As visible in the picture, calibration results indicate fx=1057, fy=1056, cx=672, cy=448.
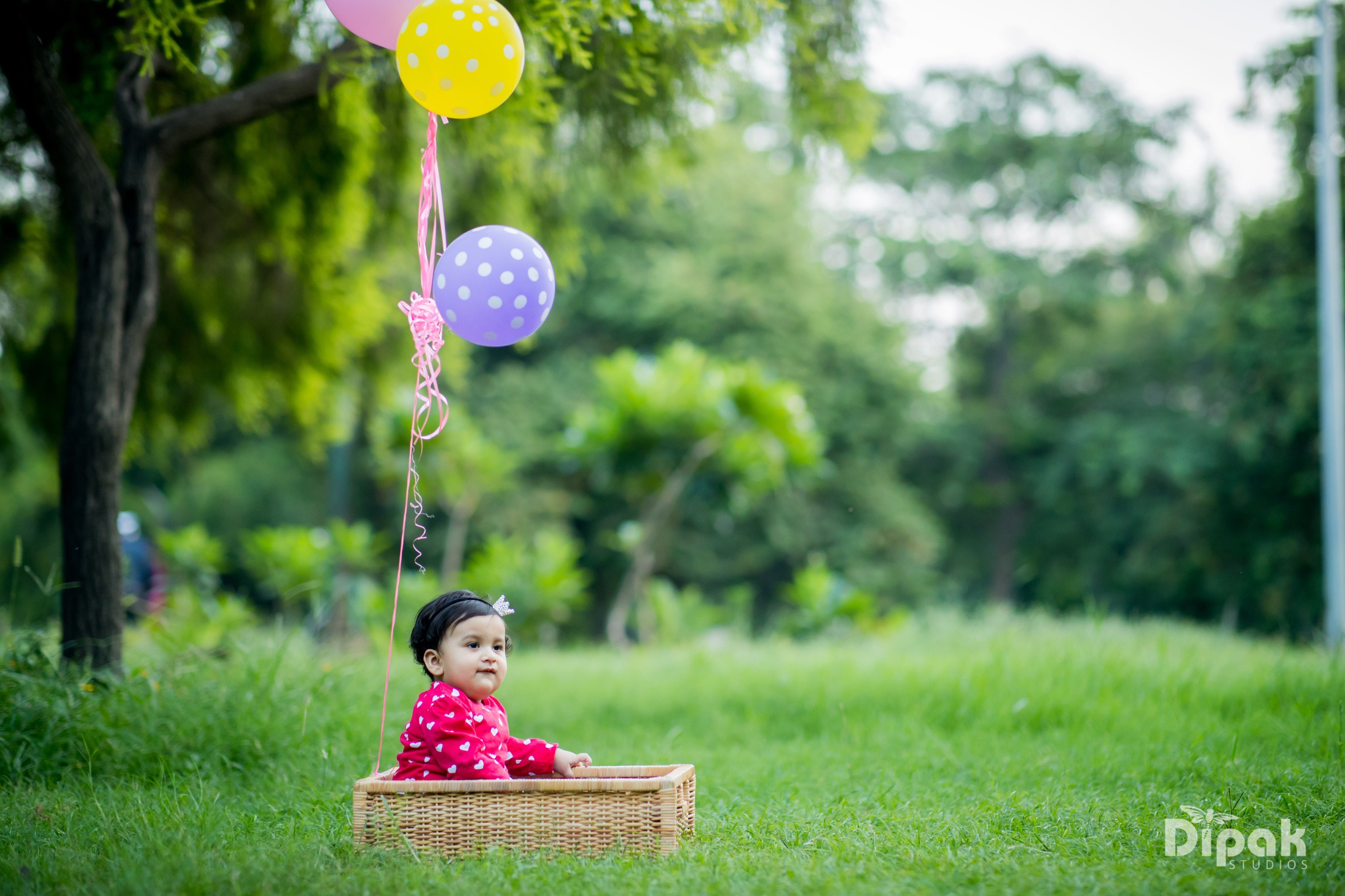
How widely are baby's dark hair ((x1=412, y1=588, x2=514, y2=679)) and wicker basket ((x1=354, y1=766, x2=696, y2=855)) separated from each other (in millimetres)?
424

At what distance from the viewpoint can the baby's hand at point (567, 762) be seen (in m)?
3.44

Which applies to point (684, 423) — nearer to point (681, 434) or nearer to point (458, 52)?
point (681, 434)

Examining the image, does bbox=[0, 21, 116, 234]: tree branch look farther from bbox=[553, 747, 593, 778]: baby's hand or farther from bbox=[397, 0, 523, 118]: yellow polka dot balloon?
bbox=[553, 747, 593, 778]: baby's hand

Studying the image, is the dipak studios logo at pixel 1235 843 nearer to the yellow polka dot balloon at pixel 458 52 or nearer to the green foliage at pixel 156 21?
the yellow polka dot balloon at pixel 458 52

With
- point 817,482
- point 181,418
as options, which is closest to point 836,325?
point 817,482

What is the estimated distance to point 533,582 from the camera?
1229 centimetres

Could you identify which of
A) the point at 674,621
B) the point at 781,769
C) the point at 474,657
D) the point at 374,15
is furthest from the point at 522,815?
the point at 674,621

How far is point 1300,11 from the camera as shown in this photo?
14.6 metres

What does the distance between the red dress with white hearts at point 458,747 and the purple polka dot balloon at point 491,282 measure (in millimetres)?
1299

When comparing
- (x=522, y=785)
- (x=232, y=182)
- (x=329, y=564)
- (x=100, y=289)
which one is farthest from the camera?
(x=329, y=564)

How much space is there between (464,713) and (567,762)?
1.23 feet

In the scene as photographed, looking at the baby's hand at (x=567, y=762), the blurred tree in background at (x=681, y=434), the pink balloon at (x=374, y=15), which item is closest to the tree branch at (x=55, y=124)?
the pink balloon at (x=374, y=15)

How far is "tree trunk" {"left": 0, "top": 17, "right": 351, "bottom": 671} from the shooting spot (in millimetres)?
5199

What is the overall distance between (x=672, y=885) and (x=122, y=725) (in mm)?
3031
